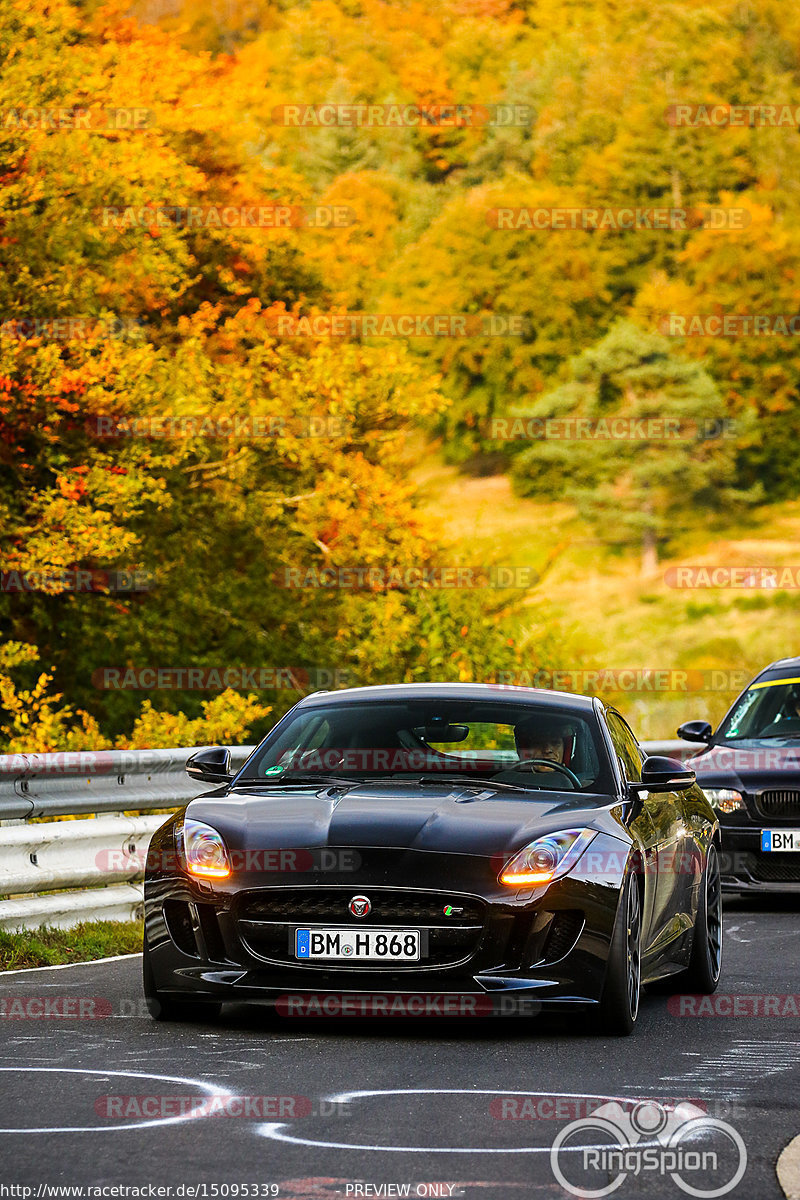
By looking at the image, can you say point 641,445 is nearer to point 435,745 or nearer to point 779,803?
point 779,803

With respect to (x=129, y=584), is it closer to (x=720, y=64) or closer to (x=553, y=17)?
(x=720, y=64)

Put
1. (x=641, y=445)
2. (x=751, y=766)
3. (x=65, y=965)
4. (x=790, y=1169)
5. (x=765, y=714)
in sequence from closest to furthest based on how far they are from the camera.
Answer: (x=790, y=1169) < (x=65, y=965) < (x=751, y=766) < (x=765, y=714) < (x=641, y=445)

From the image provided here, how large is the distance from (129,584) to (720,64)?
60237 mm

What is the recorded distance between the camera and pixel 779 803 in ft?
43.7

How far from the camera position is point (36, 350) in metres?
24.0

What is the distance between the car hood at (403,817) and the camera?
7.32m

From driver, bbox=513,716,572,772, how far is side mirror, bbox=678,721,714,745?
5.06m

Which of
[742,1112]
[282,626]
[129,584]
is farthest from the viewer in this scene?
[282,626]

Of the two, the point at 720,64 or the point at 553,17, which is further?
the point at 553,17

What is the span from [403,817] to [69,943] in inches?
134

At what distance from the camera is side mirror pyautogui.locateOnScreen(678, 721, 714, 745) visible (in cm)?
1353

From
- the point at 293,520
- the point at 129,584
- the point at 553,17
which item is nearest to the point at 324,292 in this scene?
the point at 293,520

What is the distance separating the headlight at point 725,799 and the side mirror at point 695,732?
0.38 meters

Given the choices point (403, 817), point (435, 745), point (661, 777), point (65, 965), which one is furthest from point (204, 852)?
point (65, 965)
